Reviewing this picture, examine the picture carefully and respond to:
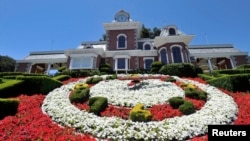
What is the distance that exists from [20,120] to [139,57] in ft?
73.3

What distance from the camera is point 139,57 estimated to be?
3103 cm

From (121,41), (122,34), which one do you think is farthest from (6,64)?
(122,34)

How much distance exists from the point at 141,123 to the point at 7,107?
6.14 m

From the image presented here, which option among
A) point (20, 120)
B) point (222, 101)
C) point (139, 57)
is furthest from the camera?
point (139, 57)

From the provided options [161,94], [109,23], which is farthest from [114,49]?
[161,94]

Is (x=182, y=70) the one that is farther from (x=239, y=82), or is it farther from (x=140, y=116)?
(x=140, y=116)

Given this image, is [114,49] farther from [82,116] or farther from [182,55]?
[82,116]

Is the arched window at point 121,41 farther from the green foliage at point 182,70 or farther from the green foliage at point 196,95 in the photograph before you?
the green foliage at point 196,95

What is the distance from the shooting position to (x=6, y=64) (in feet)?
148

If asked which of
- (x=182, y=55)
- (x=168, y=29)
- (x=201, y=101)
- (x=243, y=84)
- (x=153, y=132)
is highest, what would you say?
(x=168, y=29)

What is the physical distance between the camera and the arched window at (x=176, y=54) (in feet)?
94.3

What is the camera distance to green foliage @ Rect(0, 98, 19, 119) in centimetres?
1048

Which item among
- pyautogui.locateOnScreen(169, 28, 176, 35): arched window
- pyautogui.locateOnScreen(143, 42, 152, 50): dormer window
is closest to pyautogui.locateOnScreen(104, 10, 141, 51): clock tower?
pyautogui.locateOnScreen(143, 42, 152, 50): dormer window

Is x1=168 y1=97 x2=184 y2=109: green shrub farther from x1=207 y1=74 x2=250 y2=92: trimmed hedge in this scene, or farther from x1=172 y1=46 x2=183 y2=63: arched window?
x1=172 y1=46 x2=183 y2=63: arched window
